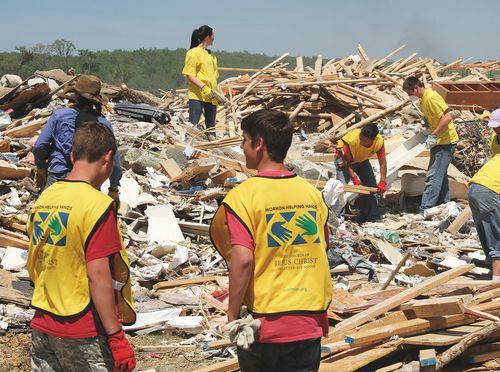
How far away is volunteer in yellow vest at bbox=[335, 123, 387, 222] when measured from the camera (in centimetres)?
980

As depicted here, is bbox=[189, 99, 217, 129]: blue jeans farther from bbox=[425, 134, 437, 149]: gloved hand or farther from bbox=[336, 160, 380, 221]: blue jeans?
bbox=[425, 134, 437, 149]: gloved hand

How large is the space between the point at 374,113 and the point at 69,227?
485 inches

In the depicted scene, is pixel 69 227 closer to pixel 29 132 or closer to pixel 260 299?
pixel 260 299

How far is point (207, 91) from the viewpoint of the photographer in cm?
1177

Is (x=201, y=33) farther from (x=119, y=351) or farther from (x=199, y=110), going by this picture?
(x=119, y=351)

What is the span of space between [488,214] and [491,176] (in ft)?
1.20

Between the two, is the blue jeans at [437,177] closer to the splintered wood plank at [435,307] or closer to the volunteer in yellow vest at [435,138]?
the volunteer in yellow vest at [435,138]

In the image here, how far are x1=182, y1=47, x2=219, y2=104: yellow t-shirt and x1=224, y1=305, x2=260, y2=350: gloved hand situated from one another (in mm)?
8761

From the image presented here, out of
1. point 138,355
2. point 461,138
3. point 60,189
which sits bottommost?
point 138,355

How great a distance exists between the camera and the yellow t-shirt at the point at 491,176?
7.05 m

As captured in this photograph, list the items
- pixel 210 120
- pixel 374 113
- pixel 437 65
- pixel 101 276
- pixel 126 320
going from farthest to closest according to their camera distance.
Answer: pixel 437 65, pixel 374 113, pixel 210 120, pixel 126 320, pixel 101 276

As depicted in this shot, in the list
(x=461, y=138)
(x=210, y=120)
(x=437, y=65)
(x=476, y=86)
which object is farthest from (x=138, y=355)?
(x=437, y=65)

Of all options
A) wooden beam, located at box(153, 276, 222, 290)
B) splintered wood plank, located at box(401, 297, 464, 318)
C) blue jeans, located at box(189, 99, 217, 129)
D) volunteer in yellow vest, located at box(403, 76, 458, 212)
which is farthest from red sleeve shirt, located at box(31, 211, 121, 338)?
blue jeans, located at box(189, 99, 217, 129)

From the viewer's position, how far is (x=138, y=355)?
5734 mm
